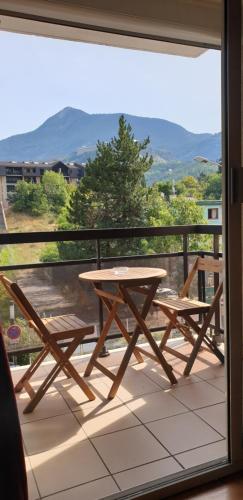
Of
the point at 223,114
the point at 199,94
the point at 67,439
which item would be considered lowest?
the point at 67,439

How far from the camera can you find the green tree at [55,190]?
6122 millimetres

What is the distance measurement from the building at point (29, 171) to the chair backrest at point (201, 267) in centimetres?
248

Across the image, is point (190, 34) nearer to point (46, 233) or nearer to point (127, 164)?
point (46, 233)

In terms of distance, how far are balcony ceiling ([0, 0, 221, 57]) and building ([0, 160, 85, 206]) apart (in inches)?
98.3

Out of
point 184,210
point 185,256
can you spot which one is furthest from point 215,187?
point 184,210

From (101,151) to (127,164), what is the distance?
0.98 m

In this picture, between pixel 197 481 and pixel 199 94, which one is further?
pixel 199 94

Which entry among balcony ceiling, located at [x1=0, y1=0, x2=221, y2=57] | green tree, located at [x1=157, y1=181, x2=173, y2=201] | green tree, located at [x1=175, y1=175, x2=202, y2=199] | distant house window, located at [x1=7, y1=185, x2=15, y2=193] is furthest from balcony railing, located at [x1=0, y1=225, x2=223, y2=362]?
green tree, located at [x1=157, y1=181, x2=173, y2=201]

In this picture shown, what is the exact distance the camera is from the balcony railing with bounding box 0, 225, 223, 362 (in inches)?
115

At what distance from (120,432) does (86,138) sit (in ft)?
16.4

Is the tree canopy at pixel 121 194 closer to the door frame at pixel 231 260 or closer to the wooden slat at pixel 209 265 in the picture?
the wooden slat at pixel 209 265

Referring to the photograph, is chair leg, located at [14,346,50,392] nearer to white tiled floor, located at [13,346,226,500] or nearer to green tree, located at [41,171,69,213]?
white tiled floor, located at [13,346,226,500]

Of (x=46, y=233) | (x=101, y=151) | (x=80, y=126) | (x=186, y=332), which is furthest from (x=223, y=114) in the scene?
(x=101, y=151)

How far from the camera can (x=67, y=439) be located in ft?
6.66
